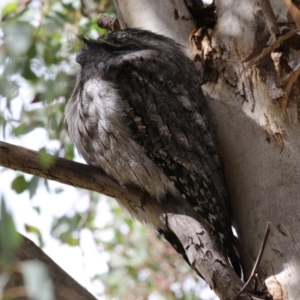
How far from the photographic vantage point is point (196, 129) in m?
2.56

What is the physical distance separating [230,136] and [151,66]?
1.58 feet

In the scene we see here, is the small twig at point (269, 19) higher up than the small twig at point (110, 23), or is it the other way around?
the small twig at point (269, 19)

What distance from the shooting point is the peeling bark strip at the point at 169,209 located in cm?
208

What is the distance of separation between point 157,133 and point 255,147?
0.39 m

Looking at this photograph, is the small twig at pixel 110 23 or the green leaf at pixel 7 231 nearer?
the green leaf at pixel 7 231

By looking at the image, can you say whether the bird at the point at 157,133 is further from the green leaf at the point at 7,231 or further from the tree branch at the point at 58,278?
the green leaf at the point at 7,231

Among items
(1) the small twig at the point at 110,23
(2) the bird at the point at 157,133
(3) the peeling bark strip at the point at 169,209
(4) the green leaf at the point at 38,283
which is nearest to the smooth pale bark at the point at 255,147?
(2) the bird at the point at 157,133

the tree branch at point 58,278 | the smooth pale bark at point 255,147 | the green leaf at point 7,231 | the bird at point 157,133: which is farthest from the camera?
the bird at point 157,133

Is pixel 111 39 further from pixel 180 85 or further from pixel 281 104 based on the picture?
pixel 281 104

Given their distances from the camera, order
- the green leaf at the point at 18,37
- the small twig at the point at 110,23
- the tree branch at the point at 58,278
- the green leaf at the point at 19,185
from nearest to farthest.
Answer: the green leaf at the point at 18,37, the tree branch at the point at 58,278, the small twig at the point at 110,23, the green leaf at the point at 19,185

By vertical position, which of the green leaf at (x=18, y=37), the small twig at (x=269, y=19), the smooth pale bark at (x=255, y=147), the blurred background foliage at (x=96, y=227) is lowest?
the blurred background foliage at (x=96, y=227)

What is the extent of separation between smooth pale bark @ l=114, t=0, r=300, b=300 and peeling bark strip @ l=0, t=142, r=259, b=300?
0.17 m

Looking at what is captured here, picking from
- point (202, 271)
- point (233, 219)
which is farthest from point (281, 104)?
point (202, 271)

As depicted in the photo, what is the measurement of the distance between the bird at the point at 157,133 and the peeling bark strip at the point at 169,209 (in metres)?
0.06
